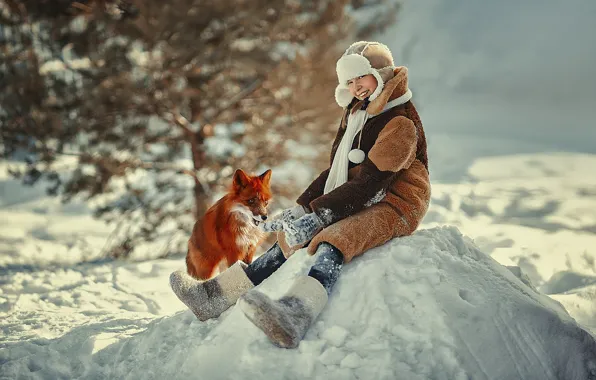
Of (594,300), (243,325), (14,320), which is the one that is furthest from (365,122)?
(14,320)

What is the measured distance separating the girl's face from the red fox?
840 millimetres

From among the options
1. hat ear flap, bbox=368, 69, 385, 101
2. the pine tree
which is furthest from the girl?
the pine tree

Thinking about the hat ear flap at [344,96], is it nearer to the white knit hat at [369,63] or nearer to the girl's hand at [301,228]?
the white knit hat at [369,63]

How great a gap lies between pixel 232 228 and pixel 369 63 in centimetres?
142

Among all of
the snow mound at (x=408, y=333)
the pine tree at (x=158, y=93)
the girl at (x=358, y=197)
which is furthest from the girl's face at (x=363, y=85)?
the pine tree at (x=158, y=93)

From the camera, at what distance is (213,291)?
278 cm

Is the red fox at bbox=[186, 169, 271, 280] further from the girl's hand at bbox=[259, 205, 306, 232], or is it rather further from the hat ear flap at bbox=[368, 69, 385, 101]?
the hat ear flap at bbox=[368, 69, 385, 101]

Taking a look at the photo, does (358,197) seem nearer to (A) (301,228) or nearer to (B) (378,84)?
(A) (301,228)

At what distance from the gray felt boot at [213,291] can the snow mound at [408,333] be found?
0.08 m

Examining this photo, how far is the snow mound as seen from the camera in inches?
85.7

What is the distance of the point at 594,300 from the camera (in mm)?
3955

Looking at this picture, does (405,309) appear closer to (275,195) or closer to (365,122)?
(365,122)

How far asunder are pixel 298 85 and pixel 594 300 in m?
4.55

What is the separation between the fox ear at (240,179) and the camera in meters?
3.10
